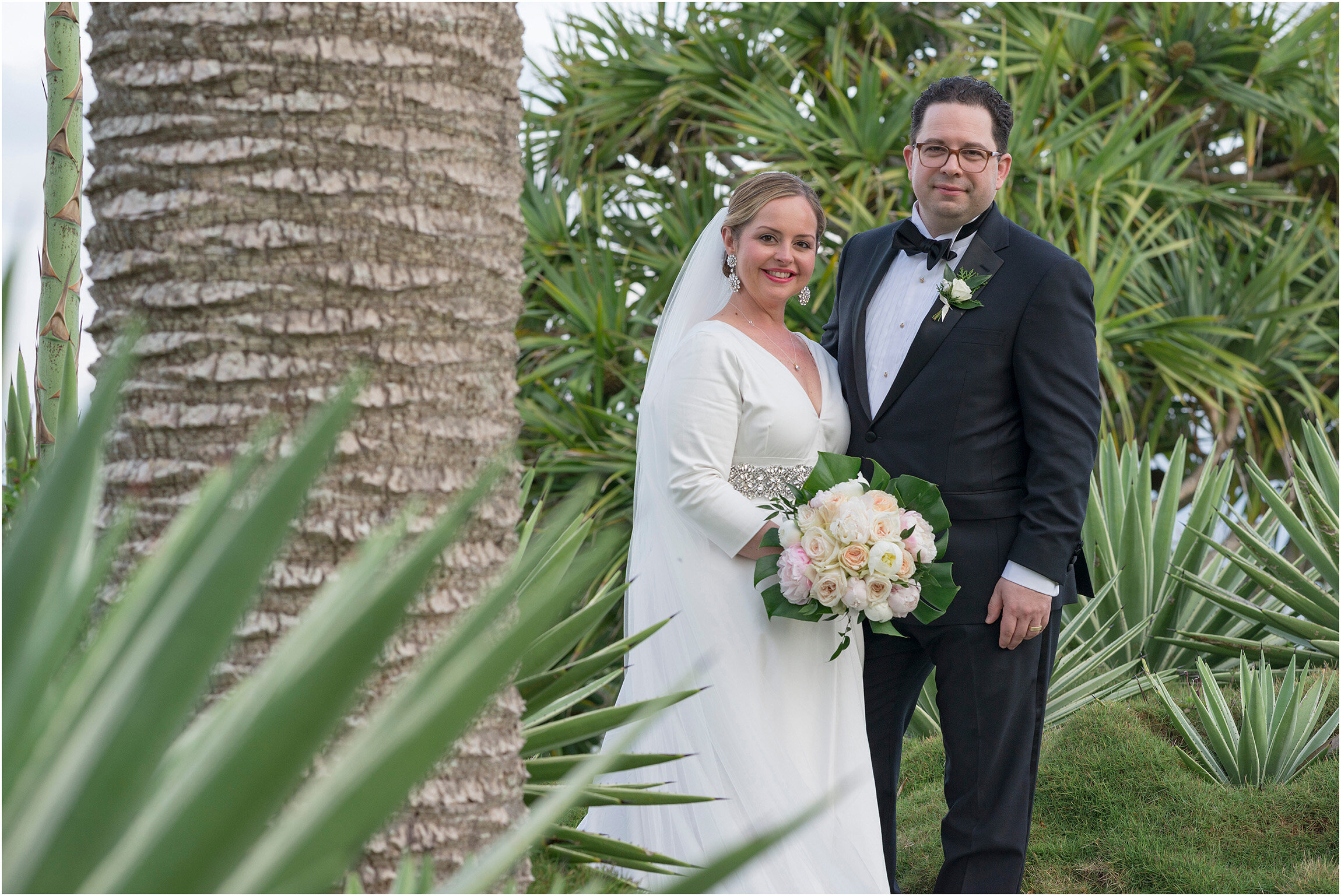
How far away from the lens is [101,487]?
4.94 ft

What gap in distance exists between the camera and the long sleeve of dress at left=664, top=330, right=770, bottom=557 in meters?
2.84

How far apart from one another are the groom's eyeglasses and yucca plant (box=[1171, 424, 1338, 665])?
88.5 inches

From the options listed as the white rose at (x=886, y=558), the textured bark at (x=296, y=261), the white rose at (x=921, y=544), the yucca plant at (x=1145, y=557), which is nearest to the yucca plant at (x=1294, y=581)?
the yucca plant at (x=1145, y=557)

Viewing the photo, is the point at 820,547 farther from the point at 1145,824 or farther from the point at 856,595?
the point at 1145,824

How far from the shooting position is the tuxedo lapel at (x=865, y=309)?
9.85ft

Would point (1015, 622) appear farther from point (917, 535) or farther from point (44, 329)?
point (44, 329)

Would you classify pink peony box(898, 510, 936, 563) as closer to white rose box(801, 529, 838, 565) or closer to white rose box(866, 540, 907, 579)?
white rose box(866, 540, 907, 579)

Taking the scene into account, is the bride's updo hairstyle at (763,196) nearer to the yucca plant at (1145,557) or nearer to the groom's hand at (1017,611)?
the groom's hand at (1017,611)

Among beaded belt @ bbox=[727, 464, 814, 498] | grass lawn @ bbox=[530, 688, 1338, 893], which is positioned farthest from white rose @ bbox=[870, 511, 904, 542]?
grass lawn @ bbox=[530, 688, 1338, 893]

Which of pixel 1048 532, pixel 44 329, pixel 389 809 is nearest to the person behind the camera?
pixel 389 809

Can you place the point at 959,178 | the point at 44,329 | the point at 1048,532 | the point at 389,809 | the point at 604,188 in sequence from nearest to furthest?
the point at 389,809 < the point at 44,329 < the point at 1048,532 < the point at 959,178 < the point at 604,188

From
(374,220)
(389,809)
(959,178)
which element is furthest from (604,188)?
(389,809)

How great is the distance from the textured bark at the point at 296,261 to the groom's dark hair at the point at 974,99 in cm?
178

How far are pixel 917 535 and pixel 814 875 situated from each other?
0.95m
